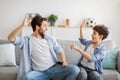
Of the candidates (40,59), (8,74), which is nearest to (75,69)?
(40,59)

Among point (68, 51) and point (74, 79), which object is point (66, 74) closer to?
point (74, 79)

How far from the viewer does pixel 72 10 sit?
17.4 ft

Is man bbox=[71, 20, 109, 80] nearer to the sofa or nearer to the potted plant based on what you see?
the sofa

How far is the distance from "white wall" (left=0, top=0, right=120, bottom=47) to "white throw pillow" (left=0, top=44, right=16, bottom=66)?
1.95 m

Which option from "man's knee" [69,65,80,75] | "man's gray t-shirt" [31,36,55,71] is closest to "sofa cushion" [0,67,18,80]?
"man's gray t-shirt" [31,36,55,71]

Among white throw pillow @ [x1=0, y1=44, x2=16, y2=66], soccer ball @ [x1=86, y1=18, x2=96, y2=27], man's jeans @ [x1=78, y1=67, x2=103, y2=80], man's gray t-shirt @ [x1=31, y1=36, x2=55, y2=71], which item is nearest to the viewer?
man's jeans @ [x1=78, y1=67, x2=103, y2=80]

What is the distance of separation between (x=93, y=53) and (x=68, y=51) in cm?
58

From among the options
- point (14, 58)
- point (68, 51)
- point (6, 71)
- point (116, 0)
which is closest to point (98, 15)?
point (116, 0)

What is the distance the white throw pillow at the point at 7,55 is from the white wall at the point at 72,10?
1954mm

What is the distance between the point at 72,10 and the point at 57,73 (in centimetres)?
265

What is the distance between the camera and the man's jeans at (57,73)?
2.79 m

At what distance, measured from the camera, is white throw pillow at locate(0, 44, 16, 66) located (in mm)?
3375

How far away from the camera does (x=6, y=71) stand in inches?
121

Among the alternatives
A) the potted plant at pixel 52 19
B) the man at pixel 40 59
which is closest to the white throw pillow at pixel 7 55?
the man at pixel 40 59
